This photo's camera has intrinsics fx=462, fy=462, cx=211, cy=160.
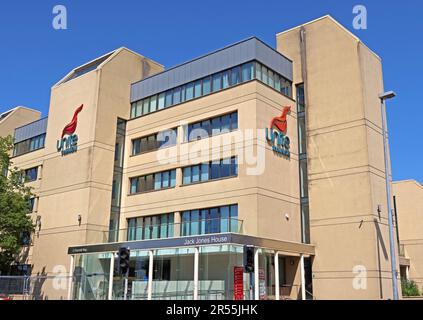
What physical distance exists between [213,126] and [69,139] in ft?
42.8

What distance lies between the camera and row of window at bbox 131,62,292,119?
31.2 meters

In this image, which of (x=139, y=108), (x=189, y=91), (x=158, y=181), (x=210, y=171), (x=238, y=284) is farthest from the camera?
(x=139, y=108)

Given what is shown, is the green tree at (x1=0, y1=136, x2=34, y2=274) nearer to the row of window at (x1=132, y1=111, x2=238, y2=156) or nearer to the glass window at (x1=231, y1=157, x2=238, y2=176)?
the row of window at (x1=132, y1=111, x2=238, y2=156)

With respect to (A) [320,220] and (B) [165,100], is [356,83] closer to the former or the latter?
(A) [320,220]

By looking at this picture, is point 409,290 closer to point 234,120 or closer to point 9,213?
point 234,120

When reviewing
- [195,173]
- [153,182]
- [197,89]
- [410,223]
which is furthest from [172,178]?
[410,223]

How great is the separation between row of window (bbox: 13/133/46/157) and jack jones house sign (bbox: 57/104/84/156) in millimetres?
6240

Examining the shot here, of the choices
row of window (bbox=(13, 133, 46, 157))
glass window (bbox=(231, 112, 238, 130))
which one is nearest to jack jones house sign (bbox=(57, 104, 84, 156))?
row of window (bbox=(13, 133, 46, 157))

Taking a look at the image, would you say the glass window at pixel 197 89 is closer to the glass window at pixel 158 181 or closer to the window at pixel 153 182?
the window at pixel 153 182

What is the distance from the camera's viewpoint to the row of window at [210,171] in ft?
98.5

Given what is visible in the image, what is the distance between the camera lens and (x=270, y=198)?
29.3 m

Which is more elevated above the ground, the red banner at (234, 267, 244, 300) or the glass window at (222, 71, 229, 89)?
the glass window at (222, 71, 229, 89)

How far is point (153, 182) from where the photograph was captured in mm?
35281

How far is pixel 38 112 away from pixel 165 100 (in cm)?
2557
